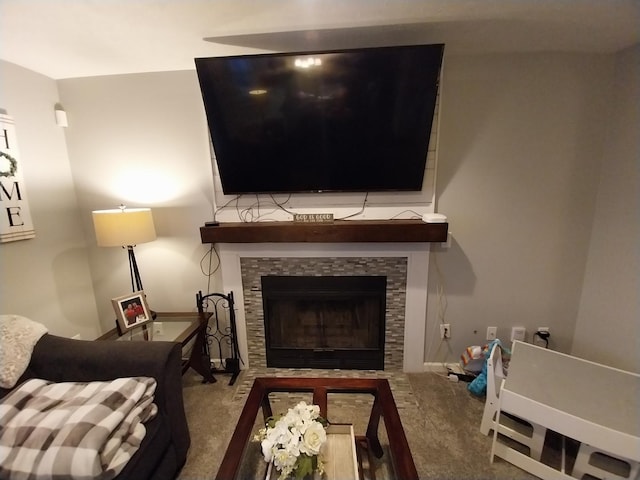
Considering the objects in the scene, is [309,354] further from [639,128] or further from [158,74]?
[639,128]

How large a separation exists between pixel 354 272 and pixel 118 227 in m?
1.67

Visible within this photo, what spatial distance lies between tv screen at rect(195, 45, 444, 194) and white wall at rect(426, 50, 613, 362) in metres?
0.34

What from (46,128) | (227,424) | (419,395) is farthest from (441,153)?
(46,128)

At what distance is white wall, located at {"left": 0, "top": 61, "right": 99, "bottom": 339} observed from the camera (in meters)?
1.70

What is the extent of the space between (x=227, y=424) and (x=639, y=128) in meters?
3.18

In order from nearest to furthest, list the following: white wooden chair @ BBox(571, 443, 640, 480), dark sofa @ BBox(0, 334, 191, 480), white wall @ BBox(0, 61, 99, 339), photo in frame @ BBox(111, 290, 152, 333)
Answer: white wooden chair @ BBox(571, 443, 640, 480), dark sofa @ BBox(0, 334, 191, 480), white wall @ BBox(0, 61, 99, 339), photo in frame @ BBox(111, 290, 152, 333)

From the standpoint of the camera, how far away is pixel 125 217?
1.72 meters

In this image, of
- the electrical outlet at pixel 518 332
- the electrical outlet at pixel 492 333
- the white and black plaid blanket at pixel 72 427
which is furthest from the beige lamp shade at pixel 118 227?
the electrical outlet at pixel 518 332

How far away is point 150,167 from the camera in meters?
2.01

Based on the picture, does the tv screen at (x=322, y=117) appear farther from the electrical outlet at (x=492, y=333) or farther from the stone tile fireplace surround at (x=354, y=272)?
the electrical outlet at (x=492, y=333)

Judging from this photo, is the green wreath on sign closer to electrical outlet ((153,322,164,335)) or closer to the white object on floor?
electrical outlet ((153,322,164,335))

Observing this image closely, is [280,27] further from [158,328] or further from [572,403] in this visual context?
[572,403]

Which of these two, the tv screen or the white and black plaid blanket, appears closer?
the white and black plaid blanket

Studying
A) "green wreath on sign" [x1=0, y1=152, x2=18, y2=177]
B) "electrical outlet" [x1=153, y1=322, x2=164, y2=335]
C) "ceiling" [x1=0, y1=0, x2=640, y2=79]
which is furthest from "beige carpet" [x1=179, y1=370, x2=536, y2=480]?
"ceiling" [x1=0, y1=0, x2=640, y2=79]
